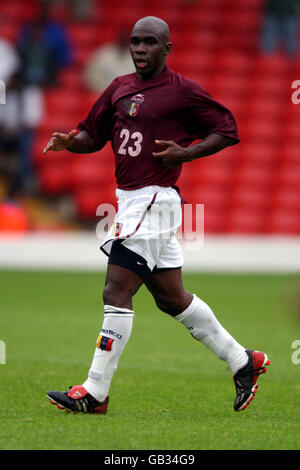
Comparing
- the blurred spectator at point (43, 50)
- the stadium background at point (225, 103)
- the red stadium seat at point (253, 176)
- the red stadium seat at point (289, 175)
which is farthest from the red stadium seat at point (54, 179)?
the red stadium seat at point (289, 175)

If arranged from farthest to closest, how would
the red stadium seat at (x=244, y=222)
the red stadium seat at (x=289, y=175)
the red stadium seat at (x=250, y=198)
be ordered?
the red stadium seat at (x=289, y=175), the red stadium seat at (x=250, y=198), the red stadium seat at (x=244, y=222)

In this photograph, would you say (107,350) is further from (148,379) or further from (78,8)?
(78,8)

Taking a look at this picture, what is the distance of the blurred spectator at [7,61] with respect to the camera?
16.2 m

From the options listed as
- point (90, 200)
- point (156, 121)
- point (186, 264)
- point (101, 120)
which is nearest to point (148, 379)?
point (101, 120)

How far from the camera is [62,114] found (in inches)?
691

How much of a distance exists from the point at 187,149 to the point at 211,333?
112 cm

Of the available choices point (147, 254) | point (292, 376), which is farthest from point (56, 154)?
point (147, 254)

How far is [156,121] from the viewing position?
5500mm

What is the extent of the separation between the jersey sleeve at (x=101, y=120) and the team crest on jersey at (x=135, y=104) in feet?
0.78

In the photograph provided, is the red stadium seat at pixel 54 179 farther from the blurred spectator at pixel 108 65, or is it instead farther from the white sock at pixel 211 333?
the white sock at pixel 211 333

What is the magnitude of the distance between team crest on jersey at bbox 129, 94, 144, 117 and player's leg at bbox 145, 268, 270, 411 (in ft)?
3.05

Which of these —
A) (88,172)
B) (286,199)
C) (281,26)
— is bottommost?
(286,199)

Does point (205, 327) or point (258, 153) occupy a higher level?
point (205, 327)

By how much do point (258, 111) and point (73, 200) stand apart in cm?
440
